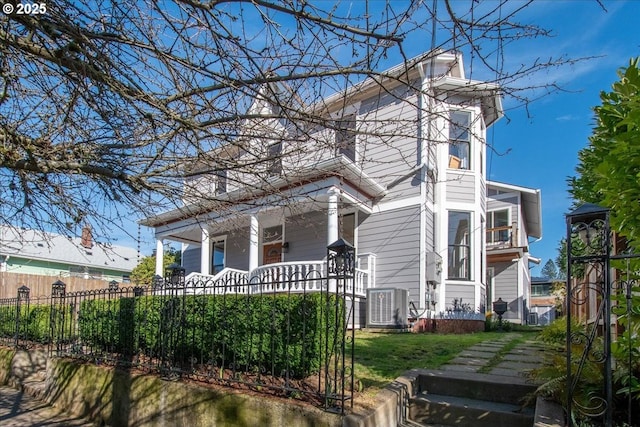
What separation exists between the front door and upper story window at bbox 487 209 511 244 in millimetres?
8742

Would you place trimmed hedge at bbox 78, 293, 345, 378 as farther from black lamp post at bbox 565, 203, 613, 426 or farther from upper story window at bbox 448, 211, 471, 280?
upper story window at bbox 448, 211, 471, 280

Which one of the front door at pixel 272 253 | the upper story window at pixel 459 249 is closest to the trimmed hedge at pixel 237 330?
the upper story window at pixel 459 249

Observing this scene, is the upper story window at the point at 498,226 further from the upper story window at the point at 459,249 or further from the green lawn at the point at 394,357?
the green lawn at the point at 394,357

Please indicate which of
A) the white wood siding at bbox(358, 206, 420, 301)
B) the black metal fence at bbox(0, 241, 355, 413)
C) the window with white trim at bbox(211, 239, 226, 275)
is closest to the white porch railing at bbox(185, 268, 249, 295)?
the black metal fence at bbox(0, 241, 355, 413)

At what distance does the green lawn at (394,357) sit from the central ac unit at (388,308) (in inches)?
87.7

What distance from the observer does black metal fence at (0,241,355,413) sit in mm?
3820

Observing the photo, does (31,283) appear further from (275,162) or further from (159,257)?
(275,162)

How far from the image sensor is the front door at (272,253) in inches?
545

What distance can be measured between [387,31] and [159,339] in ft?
14.6

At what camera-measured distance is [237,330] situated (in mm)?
4523

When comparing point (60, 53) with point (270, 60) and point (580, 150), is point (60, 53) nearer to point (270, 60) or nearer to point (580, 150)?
point (270, 60)

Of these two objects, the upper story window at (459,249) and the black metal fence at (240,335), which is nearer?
the black metal fence at (240,335)

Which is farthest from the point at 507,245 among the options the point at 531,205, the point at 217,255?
the point at 217,255

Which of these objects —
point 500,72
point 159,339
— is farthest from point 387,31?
point 159,339
